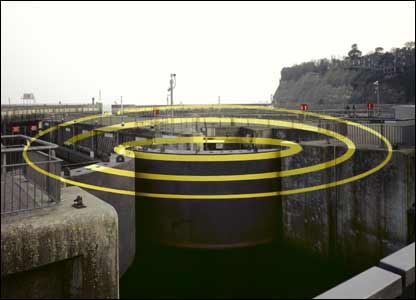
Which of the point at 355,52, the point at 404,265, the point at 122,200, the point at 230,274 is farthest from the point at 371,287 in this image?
the point at 355,52

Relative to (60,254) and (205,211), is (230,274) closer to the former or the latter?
(205,211)

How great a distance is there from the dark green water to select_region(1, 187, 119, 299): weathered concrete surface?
698cm

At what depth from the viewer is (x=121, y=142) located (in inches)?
758

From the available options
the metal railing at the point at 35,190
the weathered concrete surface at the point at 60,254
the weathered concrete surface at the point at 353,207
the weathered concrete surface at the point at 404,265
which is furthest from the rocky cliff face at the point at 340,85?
the weathered concrete surface at the point at 404,265

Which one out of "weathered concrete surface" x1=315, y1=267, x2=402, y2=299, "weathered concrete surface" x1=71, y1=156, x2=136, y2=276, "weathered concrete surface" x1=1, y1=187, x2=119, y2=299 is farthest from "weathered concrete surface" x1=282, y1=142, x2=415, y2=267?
"weathered concrete surface" x1=315, y1=267, x2=402, y2=299

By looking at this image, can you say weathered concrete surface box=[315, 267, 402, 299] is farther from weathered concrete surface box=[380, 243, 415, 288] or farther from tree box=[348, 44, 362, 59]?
tree box=[348, 44, 362, 59]

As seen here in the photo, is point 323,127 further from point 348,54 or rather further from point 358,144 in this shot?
point 348,54

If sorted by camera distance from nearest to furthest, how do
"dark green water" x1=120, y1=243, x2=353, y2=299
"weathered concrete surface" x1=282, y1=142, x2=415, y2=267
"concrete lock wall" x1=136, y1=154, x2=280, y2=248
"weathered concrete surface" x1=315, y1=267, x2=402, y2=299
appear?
"weathered concrete surface" x1=315, y1=267, x2=402, y2=299, "weathered concrete surface" x1=282, y1=142, x2=415, y2=267, "dark green water" x1=120, y1=243, x2=353, y2=299, "concrete lock wall" x1=136, y1=154, x2=280, y2=248

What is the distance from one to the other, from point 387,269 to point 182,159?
40.6 ft

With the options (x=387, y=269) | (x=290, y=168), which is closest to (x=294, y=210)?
(x=290, y=168)

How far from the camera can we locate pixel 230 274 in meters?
13.2

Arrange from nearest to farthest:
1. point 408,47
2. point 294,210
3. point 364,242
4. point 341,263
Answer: point 364,242 → point 341,263 → point 294,210 → point 408,47

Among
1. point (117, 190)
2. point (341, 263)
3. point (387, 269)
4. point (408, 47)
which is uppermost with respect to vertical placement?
point (408, 47)

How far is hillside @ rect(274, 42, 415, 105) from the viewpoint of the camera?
51062 millimetres
